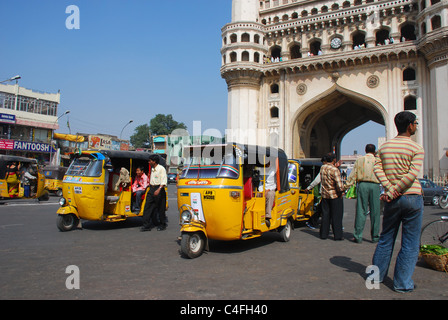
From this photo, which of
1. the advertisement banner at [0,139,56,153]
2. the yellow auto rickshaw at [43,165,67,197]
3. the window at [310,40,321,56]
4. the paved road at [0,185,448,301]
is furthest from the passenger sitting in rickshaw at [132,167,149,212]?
the advertisement banner at [0,139,56,153]

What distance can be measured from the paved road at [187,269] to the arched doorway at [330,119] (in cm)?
2460

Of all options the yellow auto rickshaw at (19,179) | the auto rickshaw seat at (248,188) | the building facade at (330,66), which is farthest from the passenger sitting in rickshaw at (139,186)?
the building facade at (330,66)

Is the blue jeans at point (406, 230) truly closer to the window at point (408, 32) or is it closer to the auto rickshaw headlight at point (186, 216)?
the auto rickshaw headlight at point (186, 216)

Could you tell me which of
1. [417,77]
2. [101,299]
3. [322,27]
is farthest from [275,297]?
[322,27]

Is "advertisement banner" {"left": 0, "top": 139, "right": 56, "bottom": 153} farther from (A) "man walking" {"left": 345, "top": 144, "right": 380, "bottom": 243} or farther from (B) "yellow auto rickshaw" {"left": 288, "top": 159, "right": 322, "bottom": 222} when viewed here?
(A) "man walking" {"left": 345, "top": 144, "right": 380, "bottom": 243}

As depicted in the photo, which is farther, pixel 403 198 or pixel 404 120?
pixel 404 120

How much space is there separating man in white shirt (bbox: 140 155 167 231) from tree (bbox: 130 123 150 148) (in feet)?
242

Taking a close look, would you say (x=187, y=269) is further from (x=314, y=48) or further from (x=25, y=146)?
(x=25, y=146)

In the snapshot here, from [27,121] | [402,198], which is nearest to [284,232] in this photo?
[402,198]

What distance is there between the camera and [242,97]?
106 ft

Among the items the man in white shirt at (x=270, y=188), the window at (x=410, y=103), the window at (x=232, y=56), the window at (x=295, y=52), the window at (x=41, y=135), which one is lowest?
the man in white shirt at (x=270, y=188)

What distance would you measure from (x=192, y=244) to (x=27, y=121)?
36.9 metres

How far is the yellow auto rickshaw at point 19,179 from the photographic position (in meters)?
14.6

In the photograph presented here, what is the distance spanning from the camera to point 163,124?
274 feet
